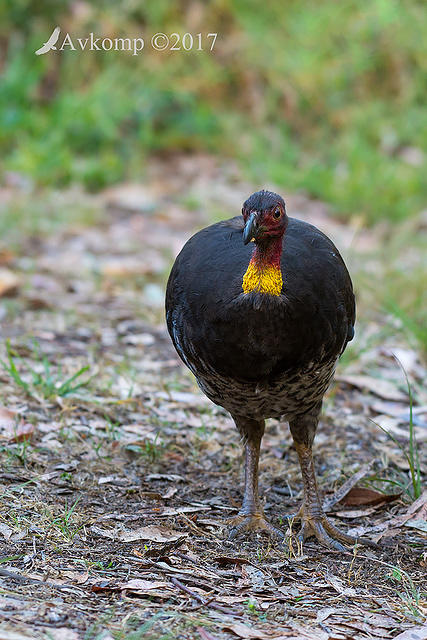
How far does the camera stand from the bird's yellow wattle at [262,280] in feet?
10.8

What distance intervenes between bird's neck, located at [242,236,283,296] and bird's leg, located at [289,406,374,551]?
2.69ft

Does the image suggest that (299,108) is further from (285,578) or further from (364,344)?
(285,578)

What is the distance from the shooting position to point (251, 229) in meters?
3.27

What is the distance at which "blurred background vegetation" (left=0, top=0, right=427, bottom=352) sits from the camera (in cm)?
920

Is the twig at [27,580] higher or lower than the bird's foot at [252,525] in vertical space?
lower

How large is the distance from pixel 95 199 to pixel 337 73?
333 centimetres

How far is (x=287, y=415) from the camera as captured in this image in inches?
152

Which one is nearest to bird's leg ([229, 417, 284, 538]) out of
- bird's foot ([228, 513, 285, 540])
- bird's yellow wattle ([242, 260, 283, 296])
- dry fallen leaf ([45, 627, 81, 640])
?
bird's foot ([228, 513, 285, 540])

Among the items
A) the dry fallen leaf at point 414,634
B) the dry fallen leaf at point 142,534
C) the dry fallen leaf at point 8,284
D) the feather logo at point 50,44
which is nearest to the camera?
the dry fallen leaf at point 414,634

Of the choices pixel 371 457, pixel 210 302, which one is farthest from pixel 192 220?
pixel 210 302

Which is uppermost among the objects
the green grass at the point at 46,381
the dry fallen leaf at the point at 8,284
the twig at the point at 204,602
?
the dry fallen leaf at the point at 8,284

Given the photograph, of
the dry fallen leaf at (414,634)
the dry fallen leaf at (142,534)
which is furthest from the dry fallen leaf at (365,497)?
the dry fallen leaf at (414,634)

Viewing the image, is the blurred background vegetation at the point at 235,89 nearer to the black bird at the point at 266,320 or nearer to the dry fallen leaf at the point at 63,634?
the black bird at the point at 266,320

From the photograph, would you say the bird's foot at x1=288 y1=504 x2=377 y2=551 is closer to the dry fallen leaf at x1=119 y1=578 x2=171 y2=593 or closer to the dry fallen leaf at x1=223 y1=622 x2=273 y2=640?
the dry fallen leaf at x1=119 y1=578 x2=171 y2=593
